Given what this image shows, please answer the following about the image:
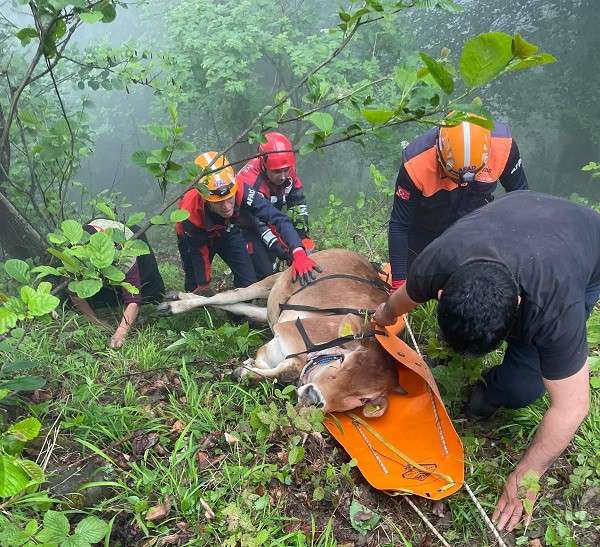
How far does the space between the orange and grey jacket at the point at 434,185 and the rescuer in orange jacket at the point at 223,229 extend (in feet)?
2.61

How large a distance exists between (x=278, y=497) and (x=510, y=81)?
11.1 metres

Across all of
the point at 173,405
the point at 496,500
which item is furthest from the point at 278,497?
the point at 496,500

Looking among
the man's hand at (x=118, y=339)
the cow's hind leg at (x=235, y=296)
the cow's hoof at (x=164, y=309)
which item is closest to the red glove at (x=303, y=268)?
the cow's hind leg at (x=235, y=296)

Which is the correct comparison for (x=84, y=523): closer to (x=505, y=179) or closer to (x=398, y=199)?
(x=398, y=199)

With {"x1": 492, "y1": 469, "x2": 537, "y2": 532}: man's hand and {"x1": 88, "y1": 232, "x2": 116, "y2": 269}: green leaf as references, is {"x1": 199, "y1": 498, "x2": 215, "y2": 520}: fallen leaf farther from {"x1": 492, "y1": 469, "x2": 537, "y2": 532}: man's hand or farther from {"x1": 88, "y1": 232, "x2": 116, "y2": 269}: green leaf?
{"x1": 492, "y1": 469, "x2": 537, "y2": 532}: man's hand

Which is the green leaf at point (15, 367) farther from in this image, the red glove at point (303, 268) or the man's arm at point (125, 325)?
the red glove at point (303, 268)

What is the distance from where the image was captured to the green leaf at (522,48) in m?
1.31

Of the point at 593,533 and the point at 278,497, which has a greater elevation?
the point at 278,497

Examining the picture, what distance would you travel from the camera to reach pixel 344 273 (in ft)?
13.6

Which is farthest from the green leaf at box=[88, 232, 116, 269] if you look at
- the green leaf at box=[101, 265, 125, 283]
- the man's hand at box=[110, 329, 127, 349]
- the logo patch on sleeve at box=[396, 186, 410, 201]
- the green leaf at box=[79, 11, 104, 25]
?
the logo patch on sleeve at box=[396, 186, 410, 201]

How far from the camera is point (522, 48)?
1.33 m

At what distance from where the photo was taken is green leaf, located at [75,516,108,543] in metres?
1.99

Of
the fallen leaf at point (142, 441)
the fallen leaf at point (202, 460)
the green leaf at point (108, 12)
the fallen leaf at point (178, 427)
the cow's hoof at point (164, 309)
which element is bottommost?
the fallen leaf at point (202, 460)

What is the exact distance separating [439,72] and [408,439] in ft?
7.12
